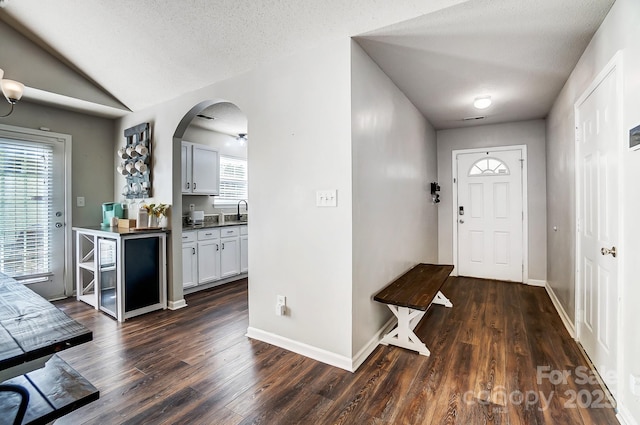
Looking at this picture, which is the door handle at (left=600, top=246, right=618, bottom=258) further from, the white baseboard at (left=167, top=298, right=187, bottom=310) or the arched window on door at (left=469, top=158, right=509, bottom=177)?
the white baseboard at (left=167, top=298, right=187, bottom=310)

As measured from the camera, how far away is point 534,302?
12.0 ft

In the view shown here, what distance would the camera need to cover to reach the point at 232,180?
5391 millimetres

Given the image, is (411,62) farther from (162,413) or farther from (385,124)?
(162,413)

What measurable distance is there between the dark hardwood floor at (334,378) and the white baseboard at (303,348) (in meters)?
0.05

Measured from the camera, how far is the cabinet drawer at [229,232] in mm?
4448

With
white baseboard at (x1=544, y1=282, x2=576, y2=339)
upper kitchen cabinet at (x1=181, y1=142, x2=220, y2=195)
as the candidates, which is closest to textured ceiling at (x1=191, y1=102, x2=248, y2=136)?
upper kitchen cabinet at (x1=181, y1=142, x2=220, y2=195)

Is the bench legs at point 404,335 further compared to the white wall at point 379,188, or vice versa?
the bench legs at point 404,335

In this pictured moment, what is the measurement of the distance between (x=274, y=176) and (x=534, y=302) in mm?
3515

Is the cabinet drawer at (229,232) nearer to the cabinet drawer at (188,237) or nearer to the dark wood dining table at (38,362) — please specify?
the cabinet drawer at (188,237)

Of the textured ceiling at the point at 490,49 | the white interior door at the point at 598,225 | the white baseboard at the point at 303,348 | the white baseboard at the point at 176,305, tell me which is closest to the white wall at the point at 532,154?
the textured ceiling at the point at 490,49

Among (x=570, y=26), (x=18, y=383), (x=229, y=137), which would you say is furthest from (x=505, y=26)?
(x=229, y=137)

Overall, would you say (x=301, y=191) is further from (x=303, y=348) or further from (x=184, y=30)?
(x=184, y=30)

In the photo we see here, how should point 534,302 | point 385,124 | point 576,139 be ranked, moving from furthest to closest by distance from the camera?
point 534,302 < point 385,124 < point 576,139

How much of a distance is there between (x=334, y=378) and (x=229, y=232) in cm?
299
